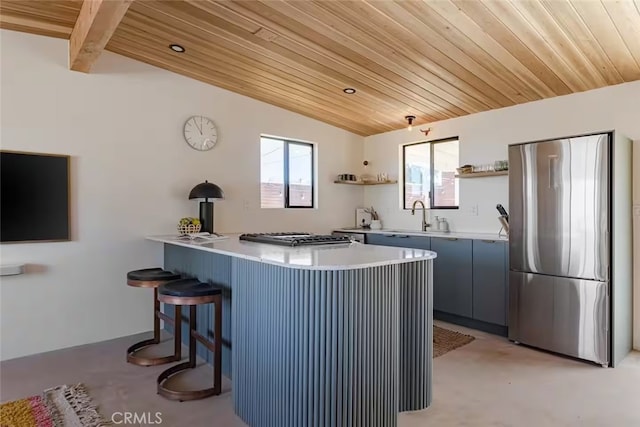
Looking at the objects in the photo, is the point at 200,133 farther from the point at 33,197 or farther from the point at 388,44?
the point at 388,44

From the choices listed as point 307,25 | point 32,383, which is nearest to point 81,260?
point 32,383

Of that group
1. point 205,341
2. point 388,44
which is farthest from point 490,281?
point 205,341

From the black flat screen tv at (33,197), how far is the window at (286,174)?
1.98 meters

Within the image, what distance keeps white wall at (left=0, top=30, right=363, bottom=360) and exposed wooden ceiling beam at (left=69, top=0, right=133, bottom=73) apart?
0.26m

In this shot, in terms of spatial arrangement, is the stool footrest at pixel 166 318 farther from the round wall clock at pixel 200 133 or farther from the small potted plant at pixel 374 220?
the small potted plant at pixel 374 220

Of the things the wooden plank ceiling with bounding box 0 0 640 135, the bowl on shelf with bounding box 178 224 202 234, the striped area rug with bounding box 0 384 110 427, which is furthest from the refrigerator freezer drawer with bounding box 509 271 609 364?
the striped area rug with bounding box 0 384 110 427

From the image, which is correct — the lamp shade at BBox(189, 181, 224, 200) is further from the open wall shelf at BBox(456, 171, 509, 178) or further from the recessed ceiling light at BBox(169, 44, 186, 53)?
the open wall shelf at BBox(456, 171, 509, 178)

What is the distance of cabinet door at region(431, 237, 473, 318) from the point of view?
12.1 ft

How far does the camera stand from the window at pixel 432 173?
4.50m

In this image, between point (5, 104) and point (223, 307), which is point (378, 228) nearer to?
point (223, 307)

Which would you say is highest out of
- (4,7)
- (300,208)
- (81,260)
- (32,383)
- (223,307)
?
(4,7)

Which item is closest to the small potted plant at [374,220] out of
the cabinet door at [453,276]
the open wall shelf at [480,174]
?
the cabinet door at [453,276]

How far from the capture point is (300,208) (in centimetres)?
480

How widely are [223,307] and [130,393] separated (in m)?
0.78
